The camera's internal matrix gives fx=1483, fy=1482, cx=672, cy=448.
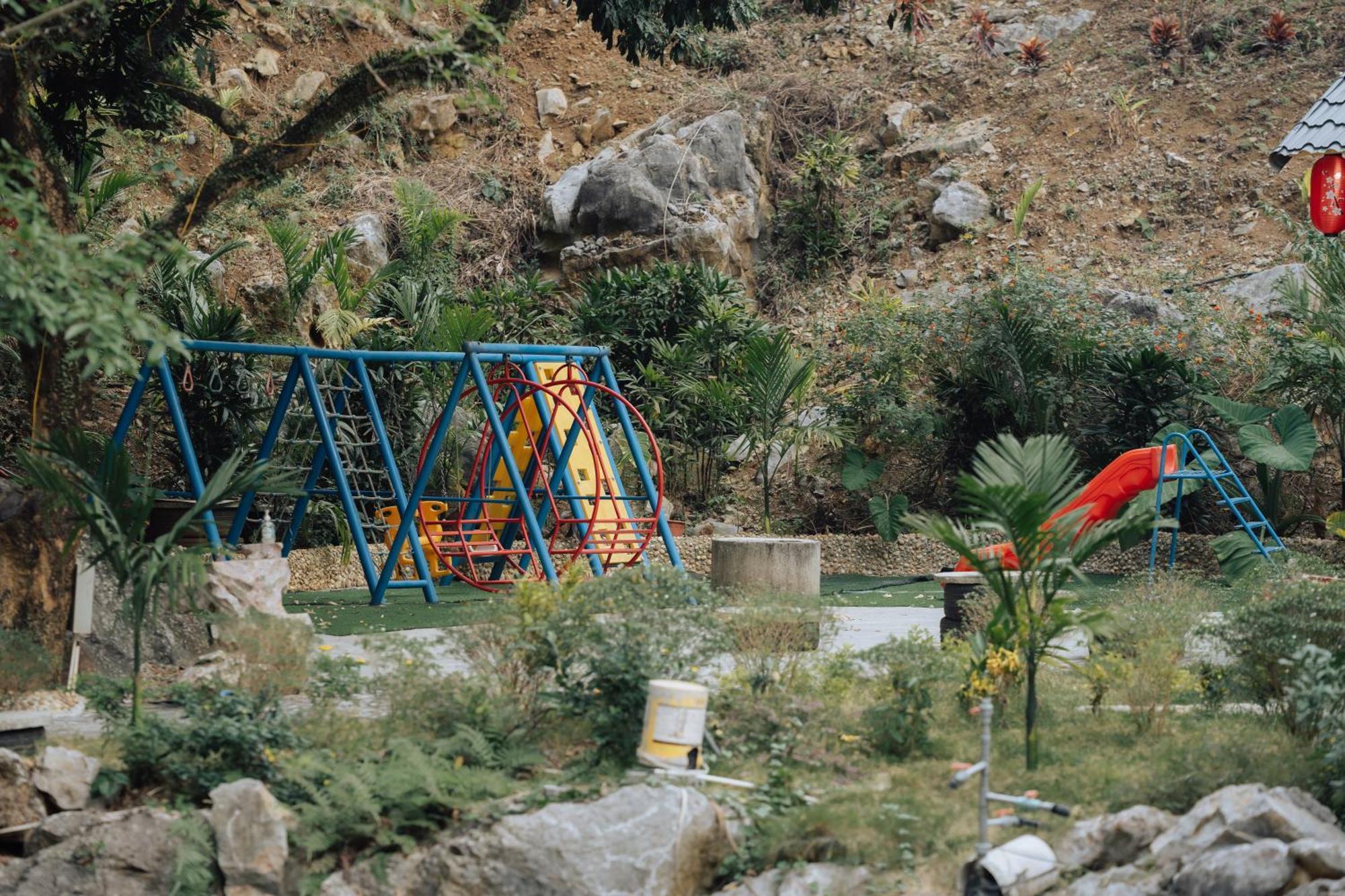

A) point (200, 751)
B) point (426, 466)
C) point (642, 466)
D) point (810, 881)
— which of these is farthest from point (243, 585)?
point (642, 466)

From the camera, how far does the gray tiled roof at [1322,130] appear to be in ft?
32.9

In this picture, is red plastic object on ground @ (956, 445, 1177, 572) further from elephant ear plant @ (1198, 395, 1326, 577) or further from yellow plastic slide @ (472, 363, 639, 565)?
yellow plastic slide @ (472, 363, 639, 565)

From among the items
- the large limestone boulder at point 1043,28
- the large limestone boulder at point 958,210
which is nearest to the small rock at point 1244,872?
the large limestone boulder at point 958,210

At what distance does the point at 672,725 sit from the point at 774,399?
9.42m

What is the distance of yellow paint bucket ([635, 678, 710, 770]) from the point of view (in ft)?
19.4

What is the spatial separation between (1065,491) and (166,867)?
13.0ft

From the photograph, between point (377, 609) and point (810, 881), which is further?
point (377, 609)

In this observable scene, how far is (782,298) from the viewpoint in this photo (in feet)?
66.4

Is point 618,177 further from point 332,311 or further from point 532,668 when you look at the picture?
point 532,668

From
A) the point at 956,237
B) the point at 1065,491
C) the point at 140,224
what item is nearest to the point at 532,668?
the point at 1065,491

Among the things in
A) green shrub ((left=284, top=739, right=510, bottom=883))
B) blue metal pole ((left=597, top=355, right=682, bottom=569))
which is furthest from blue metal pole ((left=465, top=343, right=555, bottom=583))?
green shrub ((left=284, top=739, right=510, bottom=883))

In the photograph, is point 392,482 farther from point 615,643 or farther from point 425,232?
point 425,232

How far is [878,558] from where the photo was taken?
1494 cm

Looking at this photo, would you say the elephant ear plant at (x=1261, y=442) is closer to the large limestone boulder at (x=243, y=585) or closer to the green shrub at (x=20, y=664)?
the large limestone boulder at (x=243, y=585)
